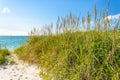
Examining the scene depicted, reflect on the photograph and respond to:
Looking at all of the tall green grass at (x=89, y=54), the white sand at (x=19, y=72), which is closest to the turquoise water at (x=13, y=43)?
the white sand at (x=19, y=72)

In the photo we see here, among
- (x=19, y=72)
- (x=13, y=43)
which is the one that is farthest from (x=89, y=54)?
(x=13, y=43)

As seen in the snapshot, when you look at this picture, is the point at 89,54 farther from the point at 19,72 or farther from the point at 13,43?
the point at 13,43

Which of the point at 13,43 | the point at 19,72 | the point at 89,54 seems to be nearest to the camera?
the point at 89,54

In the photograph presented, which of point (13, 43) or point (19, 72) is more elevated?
point (13, 43)

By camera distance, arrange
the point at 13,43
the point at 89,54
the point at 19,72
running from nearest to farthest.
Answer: the point at 89,54
the point at 19,72
the point at 13,43

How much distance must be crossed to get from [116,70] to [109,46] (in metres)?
0.49

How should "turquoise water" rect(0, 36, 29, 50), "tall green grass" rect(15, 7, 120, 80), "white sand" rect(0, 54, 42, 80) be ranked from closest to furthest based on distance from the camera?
"tall green grass" rect(15, 7, 120, 80), "white sand" rect(0, 54, 42, 80), "turquoise water" rect(0, 36, 29, 50)

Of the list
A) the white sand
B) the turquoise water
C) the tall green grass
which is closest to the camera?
the tall green grass

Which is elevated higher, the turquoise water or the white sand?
the turquoise water

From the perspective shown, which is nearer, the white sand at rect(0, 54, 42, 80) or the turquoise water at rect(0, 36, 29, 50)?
the white sand at rect(0, 54, 42, 80)

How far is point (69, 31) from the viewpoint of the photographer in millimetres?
4434

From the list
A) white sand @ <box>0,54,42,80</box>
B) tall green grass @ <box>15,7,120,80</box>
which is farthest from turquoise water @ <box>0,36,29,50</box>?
tall green grass @ <box>15,7,120,80</box>

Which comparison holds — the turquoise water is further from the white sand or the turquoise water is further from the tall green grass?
the tall green grass

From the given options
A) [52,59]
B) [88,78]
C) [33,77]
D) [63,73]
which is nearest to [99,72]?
[88,78]
